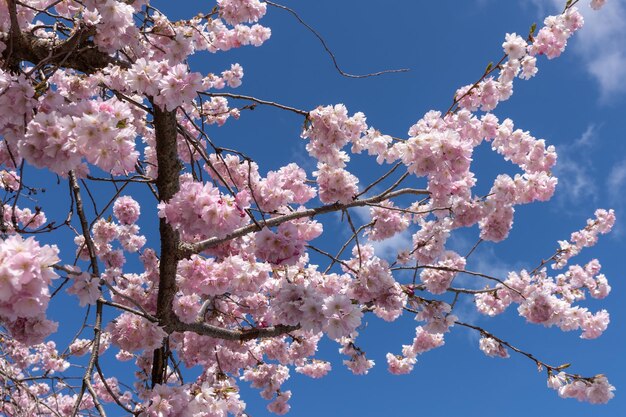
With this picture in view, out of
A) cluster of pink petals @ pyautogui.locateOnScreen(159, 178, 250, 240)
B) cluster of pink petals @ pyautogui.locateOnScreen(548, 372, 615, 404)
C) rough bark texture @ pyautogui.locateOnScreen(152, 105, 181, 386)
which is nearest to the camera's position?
cluster of pink petals @ pyautogui.locateOnScreen(159, 178, 250, 240)

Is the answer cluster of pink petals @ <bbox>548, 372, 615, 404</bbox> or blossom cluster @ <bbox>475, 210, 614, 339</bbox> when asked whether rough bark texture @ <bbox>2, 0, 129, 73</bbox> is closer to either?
blossom cluster @ <bbox>475, 210, 614, 339</bbox>

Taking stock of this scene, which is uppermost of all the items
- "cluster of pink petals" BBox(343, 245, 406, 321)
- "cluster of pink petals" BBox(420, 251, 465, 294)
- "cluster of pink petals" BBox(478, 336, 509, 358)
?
"cluster of pink petals" BBox(420, 251, 465, 294)

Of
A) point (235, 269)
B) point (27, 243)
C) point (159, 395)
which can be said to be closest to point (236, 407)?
point (159, 395)

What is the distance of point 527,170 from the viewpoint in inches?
186

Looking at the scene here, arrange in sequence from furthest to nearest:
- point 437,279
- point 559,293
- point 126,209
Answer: point 559,293 < point 126,209 < point 437,279

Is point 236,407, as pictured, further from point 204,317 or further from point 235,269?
point 204,317

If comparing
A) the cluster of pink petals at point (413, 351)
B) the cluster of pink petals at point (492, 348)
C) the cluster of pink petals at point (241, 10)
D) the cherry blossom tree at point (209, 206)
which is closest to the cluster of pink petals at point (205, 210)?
the cherry blossom tree at point (209, 206)

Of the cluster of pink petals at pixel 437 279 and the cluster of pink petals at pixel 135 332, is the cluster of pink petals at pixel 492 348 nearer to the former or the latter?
the cluster of pink petals at pixel 437 279

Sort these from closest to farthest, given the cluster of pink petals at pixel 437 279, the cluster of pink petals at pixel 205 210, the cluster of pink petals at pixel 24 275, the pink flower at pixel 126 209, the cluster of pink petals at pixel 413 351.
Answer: the cluster of pink petals at pixel 24 275 → the cluster of pink petals at pixel 205 210 → the cluster of pink petals at pixel 437 279 → the pink flower at pixel 126 209 → the cluster of pink petals at pixel 413 351

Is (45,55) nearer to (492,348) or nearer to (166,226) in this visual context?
(166,226)

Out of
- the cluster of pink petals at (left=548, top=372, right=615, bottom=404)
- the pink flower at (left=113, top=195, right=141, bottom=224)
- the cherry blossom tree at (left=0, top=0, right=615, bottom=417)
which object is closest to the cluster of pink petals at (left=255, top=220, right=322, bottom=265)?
the cherry blossom tree at (left=0, top=0, right=615, bottom=417)

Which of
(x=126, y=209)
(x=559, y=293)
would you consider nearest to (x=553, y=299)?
(x=559, y=293)

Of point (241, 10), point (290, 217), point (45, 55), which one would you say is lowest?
point (290, 217)

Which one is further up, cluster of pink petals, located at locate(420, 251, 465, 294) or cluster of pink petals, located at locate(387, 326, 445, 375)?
cluster of pink petals, located at locate(387, 326, 445, 375)
